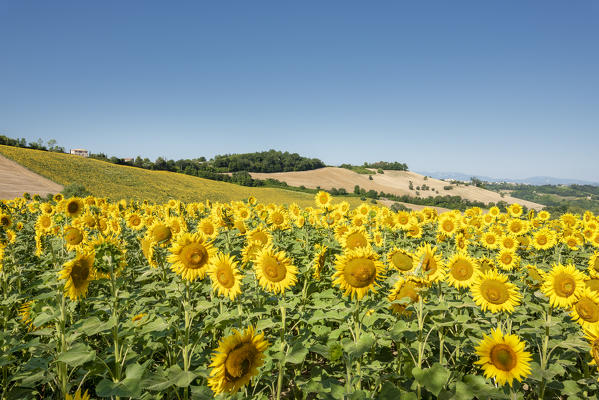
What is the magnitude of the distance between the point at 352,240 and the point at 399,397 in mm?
2771

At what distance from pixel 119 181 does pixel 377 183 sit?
7000 cm

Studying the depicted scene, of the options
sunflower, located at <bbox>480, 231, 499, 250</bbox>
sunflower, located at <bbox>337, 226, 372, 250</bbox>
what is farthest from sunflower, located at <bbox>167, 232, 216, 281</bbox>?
sunflower, located at <bbox>480, 231, 499, 250</bbox>

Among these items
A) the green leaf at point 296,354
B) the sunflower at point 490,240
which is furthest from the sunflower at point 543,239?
the green leaf at point 296,354

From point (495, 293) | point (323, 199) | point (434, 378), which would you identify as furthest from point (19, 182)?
point (495, 293)

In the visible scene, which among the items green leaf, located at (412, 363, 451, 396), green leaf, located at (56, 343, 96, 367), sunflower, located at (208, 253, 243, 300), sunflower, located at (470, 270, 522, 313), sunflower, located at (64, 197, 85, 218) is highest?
sunflower, located at (64, 197, 85, 218)

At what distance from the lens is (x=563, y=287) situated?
11.4 ft

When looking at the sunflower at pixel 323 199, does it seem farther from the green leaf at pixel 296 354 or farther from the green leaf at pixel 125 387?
the green leaf at pixel 125 387

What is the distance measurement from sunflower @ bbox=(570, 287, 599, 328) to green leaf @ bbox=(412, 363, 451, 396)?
2.07 meters

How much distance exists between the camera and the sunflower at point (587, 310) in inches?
128

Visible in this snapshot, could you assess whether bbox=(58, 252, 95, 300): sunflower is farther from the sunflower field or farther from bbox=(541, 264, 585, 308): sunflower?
bbox=(541, 264, 585, 308): sunflower

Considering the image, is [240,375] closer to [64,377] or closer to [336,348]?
[336,348]

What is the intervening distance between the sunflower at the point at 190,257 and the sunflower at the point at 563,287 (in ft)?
14.2

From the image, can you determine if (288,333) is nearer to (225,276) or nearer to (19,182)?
(225,276)

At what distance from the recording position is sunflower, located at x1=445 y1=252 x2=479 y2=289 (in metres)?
4.05
